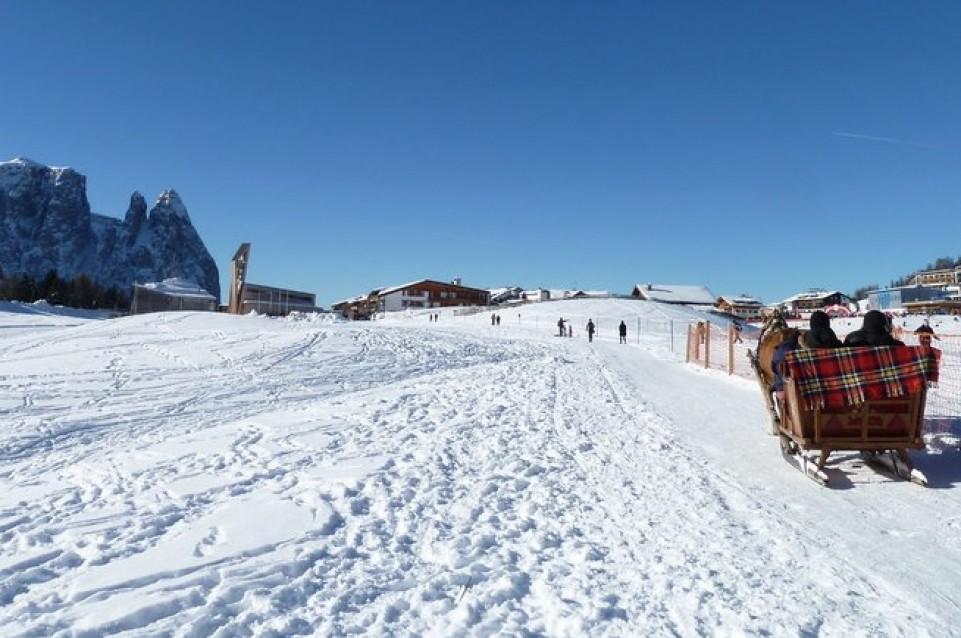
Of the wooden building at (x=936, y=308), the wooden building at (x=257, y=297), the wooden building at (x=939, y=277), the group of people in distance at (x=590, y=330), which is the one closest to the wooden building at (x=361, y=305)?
the wooden building at (x=257, y=297)

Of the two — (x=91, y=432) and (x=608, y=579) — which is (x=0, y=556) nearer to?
(x=608, y=579)

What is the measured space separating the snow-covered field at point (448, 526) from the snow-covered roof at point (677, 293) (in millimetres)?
89244

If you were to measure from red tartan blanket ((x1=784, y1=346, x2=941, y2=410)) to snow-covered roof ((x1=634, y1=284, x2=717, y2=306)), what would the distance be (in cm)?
9183

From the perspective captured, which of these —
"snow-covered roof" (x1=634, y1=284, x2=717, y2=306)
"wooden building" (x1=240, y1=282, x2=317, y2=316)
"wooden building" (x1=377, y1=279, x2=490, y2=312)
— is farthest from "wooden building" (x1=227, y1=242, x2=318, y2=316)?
"snow-covered roof" (x1=634, y1=284, x2=717, y2=306)

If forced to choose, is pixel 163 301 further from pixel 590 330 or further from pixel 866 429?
pixel 866 429

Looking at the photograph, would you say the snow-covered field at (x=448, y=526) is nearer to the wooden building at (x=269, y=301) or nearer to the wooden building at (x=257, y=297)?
the wooden building at (x=257, y=297)

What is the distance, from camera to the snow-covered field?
9.98 ft

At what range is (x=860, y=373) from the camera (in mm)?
5422

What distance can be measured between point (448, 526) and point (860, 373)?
412 centimetres

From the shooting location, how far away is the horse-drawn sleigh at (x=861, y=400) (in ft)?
17.5

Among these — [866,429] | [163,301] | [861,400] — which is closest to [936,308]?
[866,429]

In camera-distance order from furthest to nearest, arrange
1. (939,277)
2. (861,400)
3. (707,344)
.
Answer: (939,277)
(707,344)
(861,400)

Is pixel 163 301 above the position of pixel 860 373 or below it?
above

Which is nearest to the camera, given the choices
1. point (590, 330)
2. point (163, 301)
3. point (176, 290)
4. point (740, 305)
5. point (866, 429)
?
point (866, 429)
